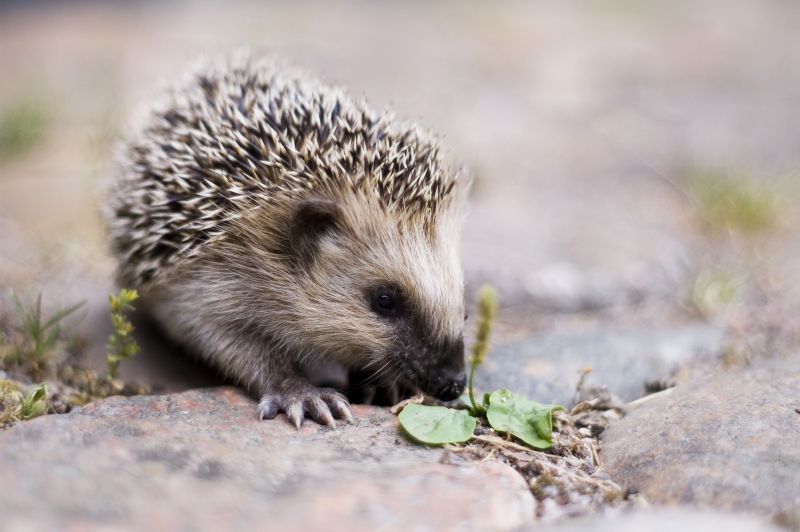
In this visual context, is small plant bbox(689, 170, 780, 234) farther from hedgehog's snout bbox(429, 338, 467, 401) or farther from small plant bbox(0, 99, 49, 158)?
small plant bbox(0, 99, 49, 158)

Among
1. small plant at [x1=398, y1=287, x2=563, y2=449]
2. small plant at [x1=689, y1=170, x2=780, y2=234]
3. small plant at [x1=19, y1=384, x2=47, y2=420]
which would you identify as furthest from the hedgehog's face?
small plant at [x1=689, y1=170, x2=780, y2=234]

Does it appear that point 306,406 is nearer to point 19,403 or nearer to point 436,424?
point 436,424

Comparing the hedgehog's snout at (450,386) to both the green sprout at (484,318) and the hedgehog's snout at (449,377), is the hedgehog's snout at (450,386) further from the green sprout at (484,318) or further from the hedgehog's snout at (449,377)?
the green sprout at (484,318)

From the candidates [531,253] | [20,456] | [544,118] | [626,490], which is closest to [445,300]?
[626,490]

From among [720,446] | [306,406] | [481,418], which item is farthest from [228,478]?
[720,446]

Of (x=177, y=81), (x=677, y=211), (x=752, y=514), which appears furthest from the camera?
(x=677, y=211)

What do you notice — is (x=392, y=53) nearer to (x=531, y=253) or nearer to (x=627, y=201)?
(x=627, y=201)

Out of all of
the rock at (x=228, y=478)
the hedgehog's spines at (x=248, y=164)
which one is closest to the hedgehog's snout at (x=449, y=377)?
the rock at (x=228, y=478)
